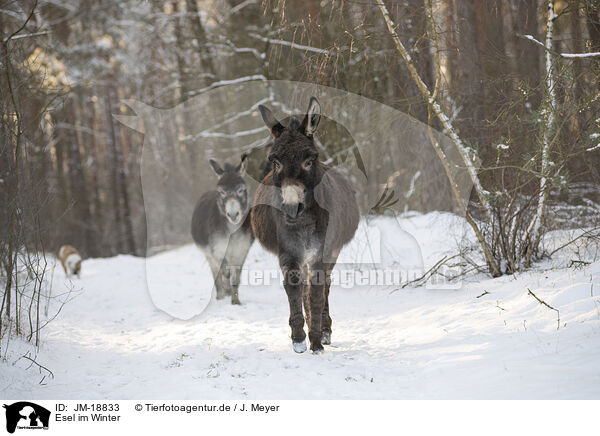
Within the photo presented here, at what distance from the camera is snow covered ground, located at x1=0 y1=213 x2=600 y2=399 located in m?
3.28

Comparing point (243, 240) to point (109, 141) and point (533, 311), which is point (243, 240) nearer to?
point (533, 311)

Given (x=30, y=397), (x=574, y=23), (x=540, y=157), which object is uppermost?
(x=574, y=23)

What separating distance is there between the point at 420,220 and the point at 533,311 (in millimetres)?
4967

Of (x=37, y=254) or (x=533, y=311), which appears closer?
(x=533, y=311)

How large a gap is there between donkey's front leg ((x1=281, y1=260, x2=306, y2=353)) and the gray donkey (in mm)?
2669

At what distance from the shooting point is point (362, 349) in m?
4.42

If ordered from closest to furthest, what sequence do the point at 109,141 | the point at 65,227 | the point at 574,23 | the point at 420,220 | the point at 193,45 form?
the point at 574,23
the point at 420,220
the point at 193,45
the point at 65,227
the point at 109,141

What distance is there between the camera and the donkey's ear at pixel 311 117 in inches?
159

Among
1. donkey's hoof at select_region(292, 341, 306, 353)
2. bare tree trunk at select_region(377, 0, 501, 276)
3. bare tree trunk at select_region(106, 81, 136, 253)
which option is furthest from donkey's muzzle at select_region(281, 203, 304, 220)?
bare tree trunk at select_region(106, 81, 136, 253)

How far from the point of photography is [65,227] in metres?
16.8

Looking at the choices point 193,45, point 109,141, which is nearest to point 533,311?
point 193,45

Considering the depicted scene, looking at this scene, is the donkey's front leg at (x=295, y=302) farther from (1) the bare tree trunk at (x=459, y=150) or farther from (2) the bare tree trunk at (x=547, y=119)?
(2) the bare tree trunk at (x=547, y=119)
